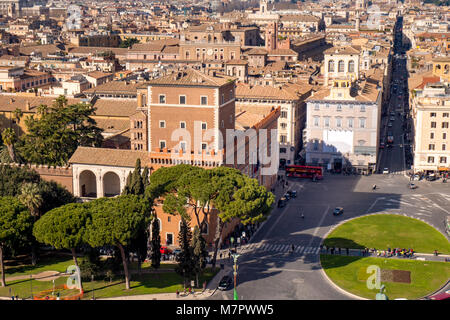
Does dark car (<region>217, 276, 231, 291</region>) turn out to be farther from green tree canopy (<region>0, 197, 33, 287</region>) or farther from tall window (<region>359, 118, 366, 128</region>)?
tall window (<region>359, 118, 366, 128</region>)

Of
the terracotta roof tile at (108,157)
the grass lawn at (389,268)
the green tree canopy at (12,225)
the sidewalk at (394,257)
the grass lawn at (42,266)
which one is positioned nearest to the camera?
the grass lawn at (389,268)

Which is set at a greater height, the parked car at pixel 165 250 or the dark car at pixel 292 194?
the dark car at pixel 292 194

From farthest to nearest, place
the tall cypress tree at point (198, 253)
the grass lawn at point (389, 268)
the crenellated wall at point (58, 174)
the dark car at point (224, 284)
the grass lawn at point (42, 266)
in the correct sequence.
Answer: the crenellated wall at point (58, 174), the grass lawn at point (42, 266), the dark car at point (224, 284), the grass lawn at point (389, 268), the tall cypress tree at point (198, 253)

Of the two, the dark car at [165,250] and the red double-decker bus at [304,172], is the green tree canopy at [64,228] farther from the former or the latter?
the red double-decker bus at [304,172]

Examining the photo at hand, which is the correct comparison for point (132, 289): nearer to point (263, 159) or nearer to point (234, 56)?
point (263, 159)

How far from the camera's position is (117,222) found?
54.4 metres

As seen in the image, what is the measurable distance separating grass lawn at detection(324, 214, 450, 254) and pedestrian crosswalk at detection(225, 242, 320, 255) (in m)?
2.94

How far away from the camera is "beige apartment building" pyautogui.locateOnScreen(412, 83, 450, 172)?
10269cm

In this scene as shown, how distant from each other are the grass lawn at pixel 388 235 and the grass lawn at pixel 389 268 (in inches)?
179

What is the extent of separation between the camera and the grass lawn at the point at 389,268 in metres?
56.6

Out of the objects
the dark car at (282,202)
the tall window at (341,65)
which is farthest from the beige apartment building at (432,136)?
the dark car at (282,202)

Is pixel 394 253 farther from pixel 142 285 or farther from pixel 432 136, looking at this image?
pixel 432 136

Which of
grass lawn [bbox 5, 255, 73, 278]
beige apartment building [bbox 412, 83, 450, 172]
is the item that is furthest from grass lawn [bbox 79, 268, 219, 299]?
beige apartment building [bbox 412, 83, 450, 172]
